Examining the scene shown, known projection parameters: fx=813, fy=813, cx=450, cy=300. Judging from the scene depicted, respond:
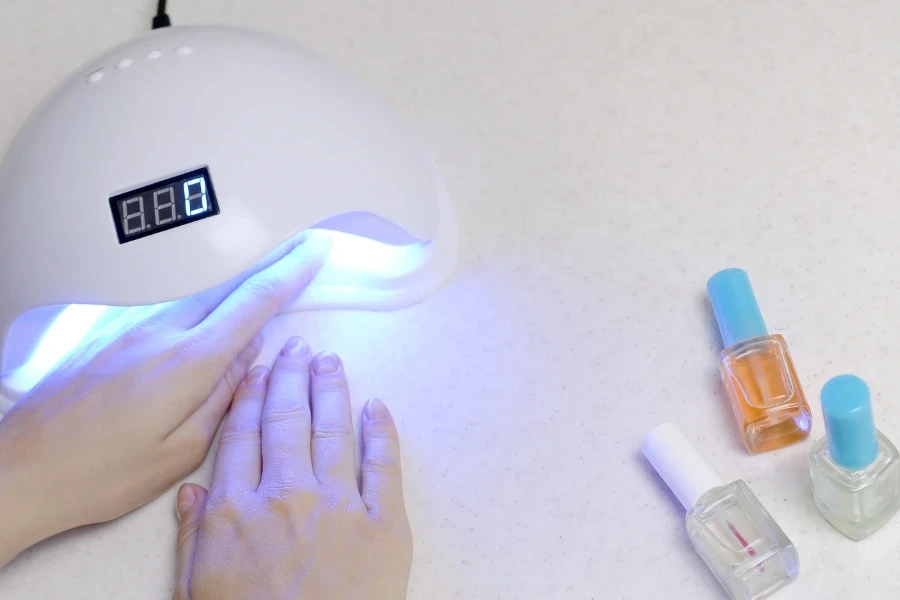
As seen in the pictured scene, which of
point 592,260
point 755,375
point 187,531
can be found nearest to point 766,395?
point 755,375

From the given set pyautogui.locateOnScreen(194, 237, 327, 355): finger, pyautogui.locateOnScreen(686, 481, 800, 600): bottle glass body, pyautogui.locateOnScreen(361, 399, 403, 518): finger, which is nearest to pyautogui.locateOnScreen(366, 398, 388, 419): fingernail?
pyautogui.locateOnScreen(361, 399, 403, 518): finger

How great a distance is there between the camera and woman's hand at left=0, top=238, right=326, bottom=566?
1.81 feet

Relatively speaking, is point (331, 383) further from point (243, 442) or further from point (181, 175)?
point (181, 175)

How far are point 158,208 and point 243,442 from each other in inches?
6.8

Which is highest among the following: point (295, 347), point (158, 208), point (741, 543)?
point (158, 208)

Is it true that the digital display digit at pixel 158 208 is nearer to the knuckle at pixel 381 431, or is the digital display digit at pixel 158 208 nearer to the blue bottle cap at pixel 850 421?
the knuckle at pixel 381 431

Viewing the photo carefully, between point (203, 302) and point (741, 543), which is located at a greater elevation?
point (203, 302)

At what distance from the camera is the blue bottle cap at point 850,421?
451mm

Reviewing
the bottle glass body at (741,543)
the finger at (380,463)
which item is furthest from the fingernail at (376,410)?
Answer: the bottle glass body at (741,543)

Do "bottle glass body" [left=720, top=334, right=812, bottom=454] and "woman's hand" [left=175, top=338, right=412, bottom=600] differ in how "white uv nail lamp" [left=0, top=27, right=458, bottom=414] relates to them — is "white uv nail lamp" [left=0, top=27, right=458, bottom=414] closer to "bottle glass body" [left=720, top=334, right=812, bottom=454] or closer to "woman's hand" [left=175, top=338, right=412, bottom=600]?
"woman's hand" [left=175, top=338, right=412, bottom=600]

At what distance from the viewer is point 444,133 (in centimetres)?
71

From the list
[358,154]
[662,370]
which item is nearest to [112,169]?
[358,154]

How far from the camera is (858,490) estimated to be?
1.58 feet

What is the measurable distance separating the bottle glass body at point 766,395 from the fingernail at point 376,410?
0.24 metres
